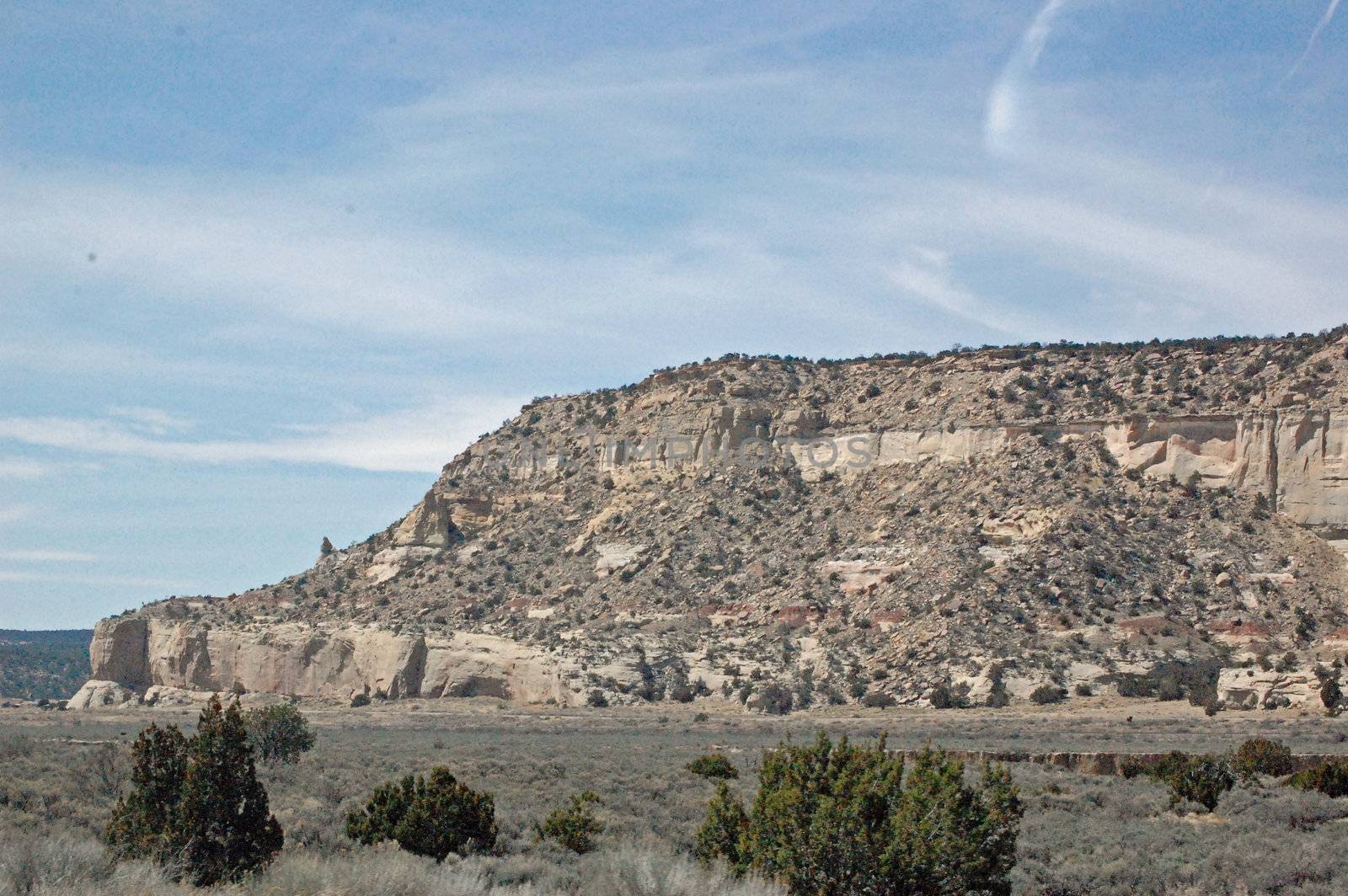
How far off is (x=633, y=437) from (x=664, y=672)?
2543cm

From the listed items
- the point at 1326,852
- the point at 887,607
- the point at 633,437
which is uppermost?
the point at 633,437

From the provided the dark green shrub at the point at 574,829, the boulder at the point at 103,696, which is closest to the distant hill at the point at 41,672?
the boulder at the point at 103,696

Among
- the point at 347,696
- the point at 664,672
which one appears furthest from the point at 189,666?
the point at 664,672

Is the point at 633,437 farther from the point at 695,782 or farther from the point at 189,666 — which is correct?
the point at 695,782

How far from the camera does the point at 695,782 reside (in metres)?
28.2

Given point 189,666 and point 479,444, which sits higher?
point 479,444

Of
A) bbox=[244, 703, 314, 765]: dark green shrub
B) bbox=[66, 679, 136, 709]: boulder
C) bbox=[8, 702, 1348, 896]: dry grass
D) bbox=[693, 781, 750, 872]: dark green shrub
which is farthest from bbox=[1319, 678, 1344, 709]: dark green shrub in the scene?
bbox=[66, 679, 136, 709]: boulder

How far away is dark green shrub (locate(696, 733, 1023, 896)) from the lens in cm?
1488

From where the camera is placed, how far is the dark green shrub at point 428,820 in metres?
18.8

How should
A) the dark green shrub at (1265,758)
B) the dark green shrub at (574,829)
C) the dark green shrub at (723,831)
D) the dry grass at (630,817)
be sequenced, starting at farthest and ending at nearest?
1. the dark green shrub at (1265,758)
2. the dark green shrub at (574,829)
3. the dark green shrub at (723,831)
4. the dry grass at (630,817)

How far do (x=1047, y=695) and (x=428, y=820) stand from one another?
35.5 metres

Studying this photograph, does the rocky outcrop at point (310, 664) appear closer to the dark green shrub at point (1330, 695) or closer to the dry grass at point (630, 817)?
the dry grass at point (630, 817)

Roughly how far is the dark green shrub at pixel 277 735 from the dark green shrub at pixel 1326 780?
21.1m

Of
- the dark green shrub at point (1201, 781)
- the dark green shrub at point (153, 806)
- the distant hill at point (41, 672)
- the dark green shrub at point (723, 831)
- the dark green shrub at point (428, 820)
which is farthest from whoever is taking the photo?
the distant hill at point (41, 672)
